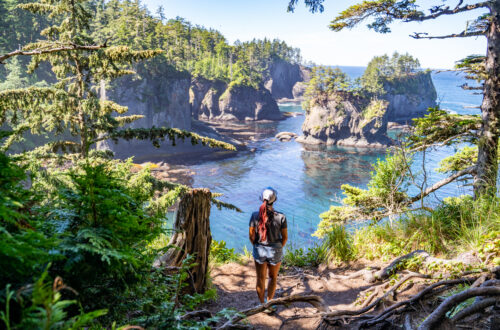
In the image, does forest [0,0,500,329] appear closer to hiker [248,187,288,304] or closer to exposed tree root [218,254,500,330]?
exposed tree root [218,254,500,330]

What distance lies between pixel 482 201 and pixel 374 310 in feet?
9.51

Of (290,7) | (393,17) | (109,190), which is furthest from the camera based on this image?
(290,7)

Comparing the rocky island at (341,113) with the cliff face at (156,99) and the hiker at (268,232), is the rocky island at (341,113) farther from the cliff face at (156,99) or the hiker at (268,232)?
the hiker at (268,232)

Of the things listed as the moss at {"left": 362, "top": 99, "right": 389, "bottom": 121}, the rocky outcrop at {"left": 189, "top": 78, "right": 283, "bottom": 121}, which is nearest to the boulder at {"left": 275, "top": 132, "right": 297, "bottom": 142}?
the moss at {"left": 362, "top": 99, "right": 389, "bottom": 121}

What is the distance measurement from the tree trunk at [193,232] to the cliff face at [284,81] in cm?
10973

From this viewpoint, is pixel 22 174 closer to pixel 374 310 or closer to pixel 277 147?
pixel 374 310

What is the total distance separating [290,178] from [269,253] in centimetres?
3459

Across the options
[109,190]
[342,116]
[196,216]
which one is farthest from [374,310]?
[342,116]

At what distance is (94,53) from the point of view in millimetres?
9328

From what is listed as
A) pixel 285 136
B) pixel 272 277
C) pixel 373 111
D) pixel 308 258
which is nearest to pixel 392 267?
pixel 272 277

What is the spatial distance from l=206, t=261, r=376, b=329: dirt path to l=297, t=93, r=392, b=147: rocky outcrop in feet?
169

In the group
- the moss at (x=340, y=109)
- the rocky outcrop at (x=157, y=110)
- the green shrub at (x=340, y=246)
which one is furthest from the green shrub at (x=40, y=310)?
the moss at (x=340, y=109)

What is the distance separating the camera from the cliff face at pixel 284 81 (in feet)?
368

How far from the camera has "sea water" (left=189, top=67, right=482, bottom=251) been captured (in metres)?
26.9
